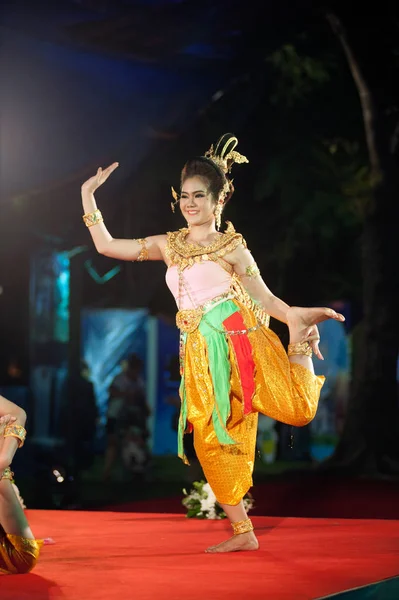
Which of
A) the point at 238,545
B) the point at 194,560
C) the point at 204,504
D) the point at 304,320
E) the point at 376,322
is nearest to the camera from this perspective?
the point at 194,560

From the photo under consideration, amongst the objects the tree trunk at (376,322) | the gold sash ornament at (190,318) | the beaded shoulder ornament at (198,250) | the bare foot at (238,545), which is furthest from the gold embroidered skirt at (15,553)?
the tree trunk at (376,322)

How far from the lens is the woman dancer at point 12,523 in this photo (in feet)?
12.3

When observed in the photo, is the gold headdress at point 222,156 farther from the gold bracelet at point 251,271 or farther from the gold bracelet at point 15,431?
the gold bracelet at point 15,431

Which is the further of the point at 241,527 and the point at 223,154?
the point at 223,154

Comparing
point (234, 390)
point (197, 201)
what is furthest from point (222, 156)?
point (234, 390)

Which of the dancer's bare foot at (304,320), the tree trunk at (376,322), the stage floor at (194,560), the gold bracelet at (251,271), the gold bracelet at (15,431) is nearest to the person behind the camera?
the stage floor at (194,560)

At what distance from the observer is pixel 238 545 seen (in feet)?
14.3

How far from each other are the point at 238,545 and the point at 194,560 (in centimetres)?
29

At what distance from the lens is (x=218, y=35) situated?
8164 millimetres

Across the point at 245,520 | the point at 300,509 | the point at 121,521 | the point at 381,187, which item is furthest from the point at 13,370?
the point at 245,520

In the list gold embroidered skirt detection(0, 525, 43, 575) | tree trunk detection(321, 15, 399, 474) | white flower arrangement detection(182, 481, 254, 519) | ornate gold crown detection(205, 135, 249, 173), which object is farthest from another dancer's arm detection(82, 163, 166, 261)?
tree trunk detection(321, 15, 399, 474)

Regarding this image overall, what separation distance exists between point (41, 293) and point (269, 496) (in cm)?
269

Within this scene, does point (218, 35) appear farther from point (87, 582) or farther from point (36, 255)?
point (87, 582)

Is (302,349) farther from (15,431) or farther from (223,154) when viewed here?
(15,431)
